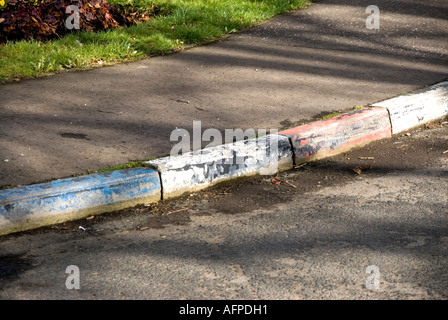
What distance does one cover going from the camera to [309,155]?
434 cm

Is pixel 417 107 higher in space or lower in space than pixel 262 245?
higher

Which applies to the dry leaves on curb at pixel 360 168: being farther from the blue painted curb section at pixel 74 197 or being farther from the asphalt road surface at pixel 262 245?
the blue painted curb section at pixel 74 197

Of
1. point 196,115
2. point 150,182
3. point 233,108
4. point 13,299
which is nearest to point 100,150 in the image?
point 150,182

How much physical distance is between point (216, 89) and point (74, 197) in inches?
84.6

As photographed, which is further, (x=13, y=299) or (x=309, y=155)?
(x=309, y=155)

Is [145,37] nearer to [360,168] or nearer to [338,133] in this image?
[338,133]

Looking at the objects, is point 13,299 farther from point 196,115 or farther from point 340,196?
point 196,115

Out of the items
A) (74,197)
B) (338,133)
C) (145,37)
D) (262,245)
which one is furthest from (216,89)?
(262,245)

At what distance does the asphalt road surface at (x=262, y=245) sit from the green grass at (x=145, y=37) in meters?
2.50

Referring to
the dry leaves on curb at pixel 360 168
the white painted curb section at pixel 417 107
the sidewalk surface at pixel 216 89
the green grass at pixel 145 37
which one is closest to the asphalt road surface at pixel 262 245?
the dry leaves on curb at pixel 360 168

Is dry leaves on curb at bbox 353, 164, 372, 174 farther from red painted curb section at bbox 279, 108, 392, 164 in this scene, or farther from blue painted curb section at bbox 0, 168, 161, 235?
blue painted curb section at bbox 0, 168, 161, 235

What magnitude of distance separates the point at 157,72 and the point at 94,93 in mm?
742

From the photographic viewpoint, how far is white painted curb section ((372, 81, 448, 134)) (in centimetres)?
484

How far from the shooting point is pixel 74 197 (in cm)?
347
